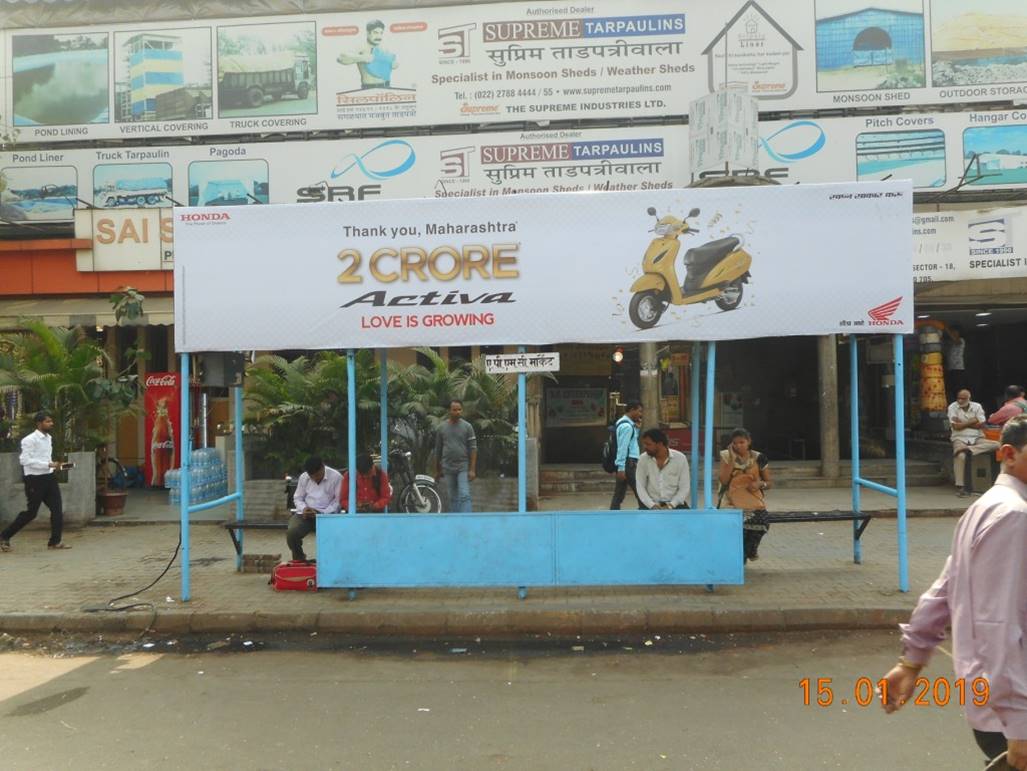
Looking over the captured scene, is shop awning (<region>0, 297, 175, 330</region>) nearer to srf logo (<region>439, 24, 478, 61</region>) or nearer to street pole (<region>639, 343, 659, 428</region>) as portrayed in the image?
srf logo (<region>439, 24, 478, 61</region>)

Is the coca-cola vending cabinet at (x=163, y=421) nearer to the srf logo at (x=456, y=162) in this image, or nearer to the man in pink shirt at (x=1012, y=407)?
the srf logo at (x=456, y=162)

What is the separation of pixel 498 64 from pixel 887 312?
1115cm

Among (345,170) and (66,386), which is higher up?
(345,170)

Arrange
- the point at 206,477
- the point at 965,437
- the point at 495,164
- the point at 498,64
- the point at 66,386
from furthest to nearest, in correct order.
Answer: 1. the point at 498,64
2. the point at 495,164
3. the point at 965,437
4. the point at 206,477
5. the point at 66,386

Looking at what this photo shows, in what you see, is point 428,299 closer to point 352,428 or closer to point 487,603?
point 352,428

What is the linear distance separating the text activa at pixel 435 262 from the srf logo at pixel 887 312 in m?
3.35

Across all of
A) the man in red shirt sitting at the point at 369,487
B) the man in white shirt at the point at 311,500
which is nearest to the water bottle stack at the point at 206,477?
the man in white shirt at the point at 311,500

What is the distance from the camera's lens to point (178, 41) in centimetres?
1655

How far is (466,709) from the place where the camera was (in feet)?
17.0

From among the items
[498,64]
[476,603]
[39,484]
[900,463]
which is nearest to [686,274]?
[900,463]

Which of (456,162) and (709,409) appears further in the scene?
(456,162)

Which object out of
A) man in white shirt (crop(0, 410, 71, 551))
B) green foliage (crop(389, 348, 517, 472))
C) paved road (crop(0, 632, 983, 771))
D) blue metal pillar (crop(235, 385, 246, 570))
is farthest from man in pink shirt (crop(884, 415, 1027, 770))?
man in white shirt (crop(0, 410, 71, 551))

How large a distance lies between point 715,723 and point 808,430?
14669mm

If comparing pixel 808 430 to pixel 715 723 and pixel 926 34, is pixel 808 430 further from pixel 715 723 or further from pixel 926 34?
pixel 715 723
